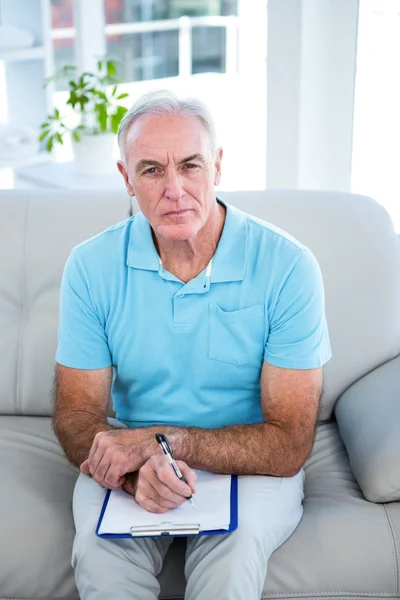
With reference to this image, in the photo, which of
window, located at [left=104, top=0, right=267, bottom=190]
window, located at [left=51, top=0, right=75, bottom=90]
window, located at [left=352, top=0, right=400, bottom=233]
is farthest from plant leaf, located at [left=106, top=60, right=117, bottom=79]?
window, located at [left=352, top=0, right=400, bottom=233]

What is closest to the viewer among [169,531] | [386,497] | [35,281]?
[169,531]

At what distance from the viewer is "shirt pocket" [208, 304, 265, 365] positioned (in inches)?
67.8

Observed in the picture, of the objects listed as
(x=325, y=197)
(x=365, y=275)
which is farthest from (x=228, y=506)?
(x=325, y=197)

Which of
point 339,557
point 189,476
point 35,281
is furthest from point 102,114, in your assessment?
point 339,557

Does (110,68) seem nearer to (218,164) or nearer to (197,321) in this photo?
(218,164)

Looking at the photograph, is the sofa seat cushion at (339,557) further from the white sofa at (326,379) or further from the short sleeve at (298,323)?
the short sleeve at (298,323)

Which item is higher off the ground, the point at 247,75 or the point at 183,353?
the point at 247,75

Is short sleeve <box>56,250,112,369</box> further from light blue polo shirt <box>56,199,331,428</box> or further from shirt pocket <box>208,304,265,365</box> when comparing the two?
shirt pocket <box>208,304,265,365</box>

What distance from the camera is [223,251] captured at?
1752 millimetres

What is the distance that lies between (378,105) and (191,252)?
1278 millimetres

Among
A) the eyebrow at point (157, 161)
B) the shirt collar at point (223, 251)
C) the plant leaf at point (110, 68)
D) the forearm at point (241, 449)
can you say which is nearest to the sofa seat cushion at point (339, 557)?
the forearm at point (241, 449)

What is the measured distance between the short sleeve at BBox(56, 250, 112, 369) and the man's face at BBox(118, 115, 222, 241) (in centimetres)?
22

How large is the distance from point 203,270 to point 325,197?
52 cm

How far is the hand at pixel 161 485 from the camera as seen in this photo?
151cm
